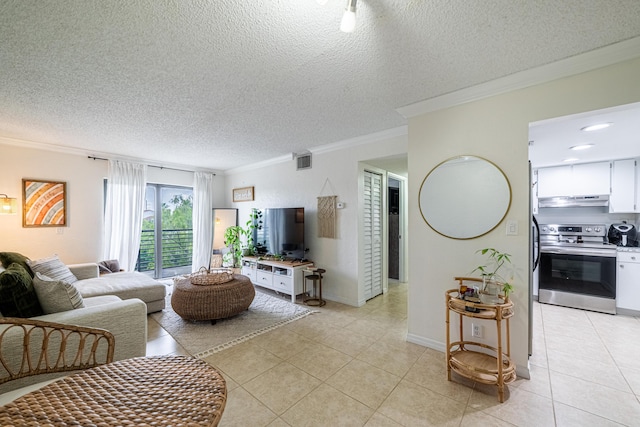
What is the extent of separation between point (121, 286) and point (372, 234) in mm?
3458

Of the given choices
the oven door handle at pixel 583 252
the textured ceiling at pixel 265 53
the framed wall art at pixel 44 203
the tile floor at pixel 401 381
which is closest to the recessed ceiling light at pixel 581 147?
the oven door handle at pixel 583 252

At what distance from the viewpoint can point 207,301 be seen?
3004mm

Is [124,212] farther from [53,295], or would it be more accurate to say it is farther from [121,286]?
[53,295]

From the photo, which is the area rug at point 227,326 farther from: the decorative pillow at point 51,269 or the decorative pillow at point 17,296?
the decorative pillow at point 17,296

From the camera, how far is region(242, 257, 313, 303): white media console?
3.92m

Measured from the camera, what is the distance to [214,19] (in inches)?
57.1

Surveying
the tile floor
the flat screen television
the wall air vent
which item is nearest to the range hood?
the tile floor

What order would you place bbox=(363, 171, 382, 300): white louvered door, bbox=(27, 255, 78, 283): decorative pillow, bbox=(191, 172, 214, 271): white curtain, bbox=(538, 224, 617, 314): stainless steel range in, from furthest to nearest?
bbox=(191, 172, 214, 271): white curtain < bbox=(363, 171, 382, 300): white louvered door < bbox=(538, 224, 617, 314): stainless steel range < bbox=(27, 255, 78, 283): decorative pillow

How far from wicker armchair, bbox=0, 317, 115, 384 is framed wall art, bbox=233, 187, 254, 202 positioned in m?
3.94

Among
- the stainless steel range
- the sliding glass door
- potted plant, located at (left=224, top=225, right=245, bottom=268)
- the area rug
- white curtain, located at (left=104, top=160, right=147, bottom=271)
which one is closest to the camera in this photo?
the area rug

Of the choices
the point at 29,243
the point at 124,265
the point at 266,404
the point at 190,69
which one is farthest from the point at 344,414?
the point at 29,243

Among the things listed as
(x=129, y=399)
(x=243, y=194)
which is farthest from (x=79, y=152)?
(x=129, y=399)

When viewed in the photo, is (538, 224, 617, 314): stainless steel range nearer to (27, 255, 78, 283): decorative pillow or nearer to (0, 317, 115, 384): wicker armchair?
(0, 317, 115, 384): wicker armchair

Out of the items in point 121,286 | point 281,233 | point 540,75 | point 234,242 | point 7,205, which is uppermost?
point 540,75
